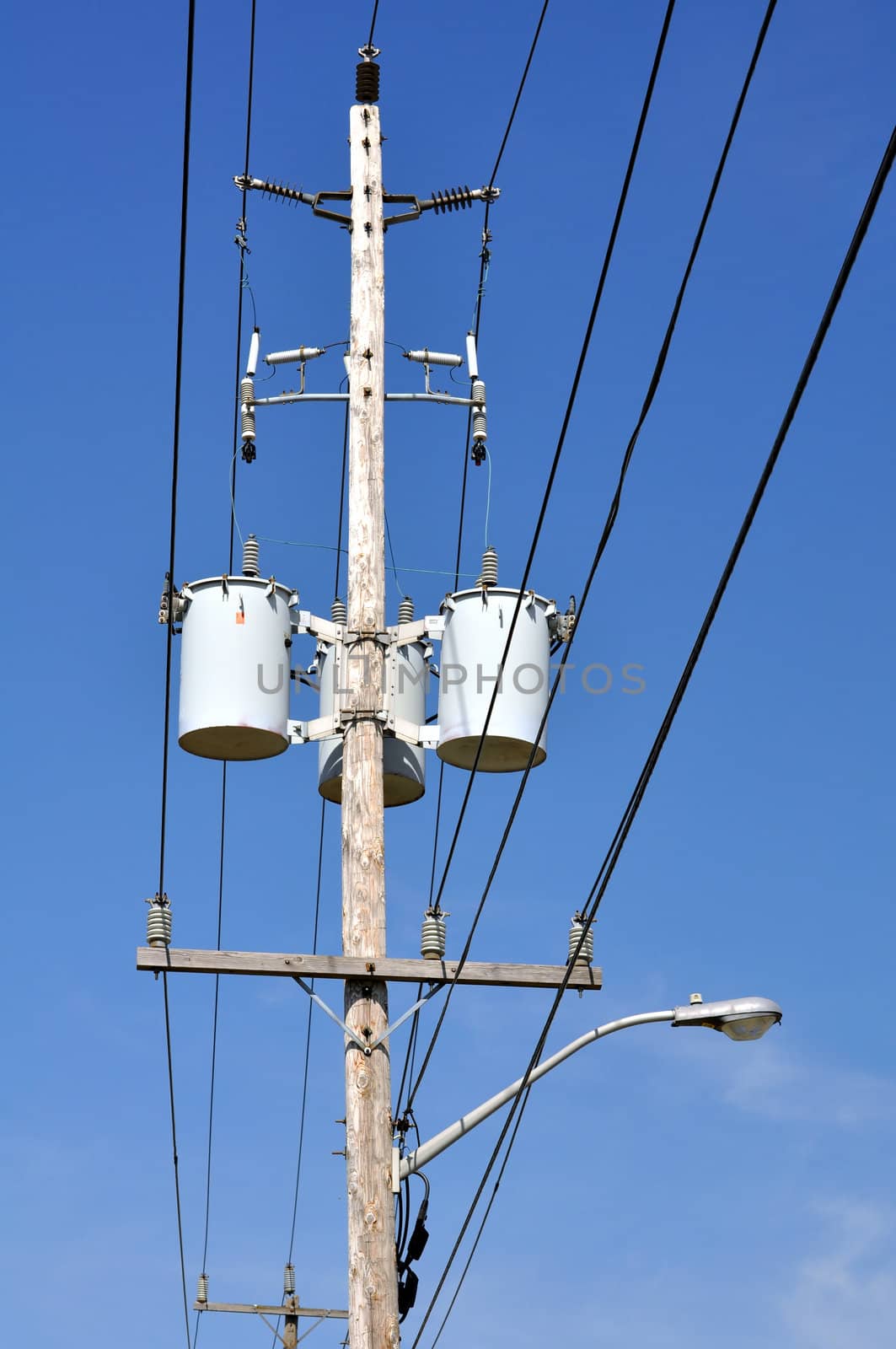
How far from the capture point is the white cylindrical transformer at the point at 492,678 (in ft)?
35.5

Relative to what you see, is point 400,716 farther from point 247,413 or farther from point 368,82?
point 368,82

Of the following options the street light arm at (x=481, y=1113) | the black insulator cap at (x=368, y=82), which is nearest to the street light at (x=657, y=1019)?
the street light arm at (x=481, y=1113)

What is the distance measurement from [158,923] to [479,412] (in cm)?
432

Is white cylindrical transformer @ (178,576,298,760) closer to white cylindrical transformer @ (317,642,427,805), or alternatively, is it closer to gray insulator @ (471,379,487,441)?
white cylindrical transformer @ (317,642,427,805)

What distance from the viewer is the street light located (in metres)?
9.79

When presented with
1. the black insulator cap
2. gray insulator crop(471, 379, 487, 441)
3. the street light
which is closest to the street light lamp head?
the street light

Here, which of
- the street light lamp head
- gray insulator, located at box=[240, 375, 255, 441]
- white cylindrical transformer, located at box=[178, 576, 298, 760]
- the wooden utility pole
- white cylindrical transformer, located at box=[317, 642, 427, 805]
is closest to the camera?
the wooden utility pole

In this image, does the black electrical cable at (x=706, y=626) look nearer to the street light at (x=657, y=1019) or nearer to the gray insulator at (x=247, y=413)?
the street light at (x=657, y=1019)

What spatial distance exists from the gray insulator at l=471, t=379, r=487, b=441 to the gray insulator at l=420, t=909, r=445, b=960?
12.3ft

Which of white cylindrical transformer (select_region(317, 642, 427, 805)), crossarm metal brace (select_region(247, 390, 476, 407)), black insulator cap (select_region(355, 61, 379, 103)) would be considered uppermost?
black insulator cap (select_region(355, 61, 379, 103))

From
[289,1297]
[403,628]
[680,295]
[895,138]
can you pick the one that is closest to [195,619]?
[403,628]

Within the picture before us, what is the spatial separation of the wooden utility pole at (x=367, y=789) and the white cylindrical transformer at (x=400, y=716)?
0.65 feet

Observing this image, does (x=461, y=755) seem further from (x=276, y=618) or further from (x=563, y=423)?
(x=563, y=423)

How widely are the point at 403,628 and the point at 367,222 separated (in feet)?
8.67
